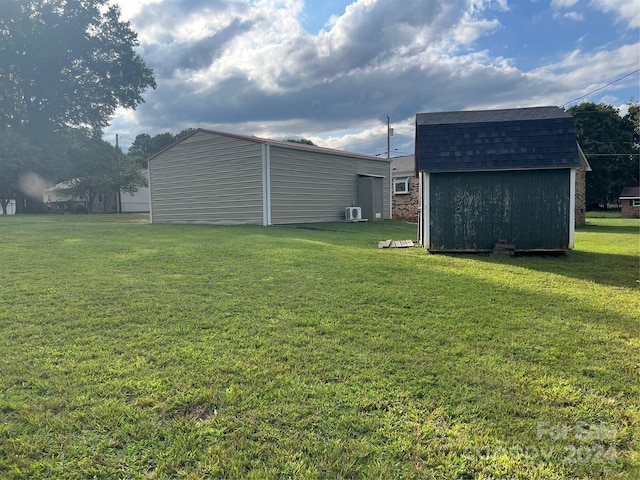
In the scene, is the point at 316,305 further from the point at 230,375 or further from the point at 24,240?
the point at 24,240

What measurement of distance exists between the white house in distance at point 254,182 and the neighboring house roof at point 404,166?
4410 mm

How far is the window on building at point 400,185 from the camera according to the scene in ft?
78.0

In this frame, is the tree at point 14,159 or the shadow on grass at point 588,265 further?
the tree at point 14,159

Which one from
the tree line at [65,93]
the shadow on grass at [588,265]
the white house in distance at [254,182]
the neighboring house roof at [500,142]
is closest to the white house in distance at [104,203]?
the tree line at [65,93]

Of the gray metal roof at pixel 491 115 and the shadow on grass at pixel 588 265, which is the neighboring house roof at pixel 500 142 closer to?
the gray metal roof at pixel 491 115

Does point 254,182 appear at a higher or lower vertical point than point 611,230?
higher

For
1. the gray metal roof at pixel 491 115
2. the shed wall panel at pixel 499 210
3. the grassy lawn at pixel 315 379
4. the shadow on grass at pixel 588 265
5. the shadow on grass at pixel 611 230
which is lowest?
the grassy lawn at pixel 315 379

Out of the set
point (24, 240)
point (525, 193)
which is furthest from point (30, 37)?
point (525, 193)

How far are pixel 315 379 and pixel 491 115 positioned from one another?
864 cm

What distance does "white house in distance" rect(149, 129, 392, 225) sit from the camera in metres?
15.8

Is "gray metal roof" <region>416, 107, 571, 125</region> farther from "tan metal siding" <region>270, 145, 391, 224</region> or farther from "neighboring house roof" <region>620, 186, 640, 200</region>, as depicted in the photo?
"neighboring house roof" <region>620, 186, 640, 200</region>

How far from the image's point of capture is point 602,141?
130 ft

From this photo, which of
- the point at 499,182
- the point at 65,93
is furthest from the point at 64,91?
the point at 499,182

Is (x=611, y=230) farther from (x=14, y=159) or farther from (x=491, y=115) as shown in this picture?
(x=14, y=159)
